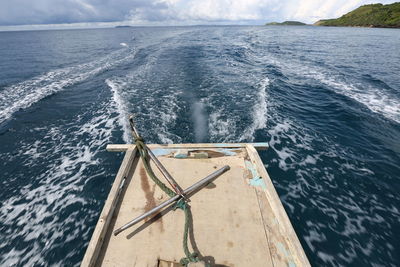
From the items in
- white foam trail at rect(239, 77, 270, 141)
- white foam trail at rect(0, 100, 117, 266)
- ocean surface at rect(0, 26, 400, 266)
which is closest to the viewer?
white foam trail at rect(0, 100, 117, 266)

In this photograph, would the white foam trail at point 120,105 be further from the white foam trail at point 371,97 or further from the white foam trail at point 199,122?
the white foam trail at point 371,97

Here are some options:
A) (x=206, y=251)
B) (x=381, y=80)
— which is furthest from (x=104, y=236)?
(x=381, y=80)

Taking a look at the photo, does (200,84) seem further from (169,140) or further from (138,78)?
(169,140)

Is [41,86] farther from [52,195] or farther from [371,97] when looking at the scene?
[371,97]

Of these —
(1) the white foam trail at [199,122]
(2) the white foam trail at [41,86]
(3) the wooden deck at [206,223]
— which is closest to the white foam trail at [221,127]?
(1) the white foam trail at [199,122]

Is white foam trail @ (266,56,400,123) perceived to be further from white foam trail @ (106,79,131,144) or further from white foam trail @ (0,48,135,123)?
white foam trail @ (0,48,135,123)

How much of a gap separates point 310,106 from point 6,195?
15957mm

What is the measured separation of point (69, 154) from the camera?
8016mm

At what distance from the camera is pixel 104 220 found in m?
3.63

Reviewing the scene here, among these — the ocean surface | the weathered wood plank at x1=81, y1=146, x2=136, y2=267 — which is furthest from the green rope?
the ocean surface

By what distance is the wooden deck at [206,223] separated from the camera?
3.24 metres

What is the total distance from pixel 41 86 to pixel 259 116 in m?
18.6

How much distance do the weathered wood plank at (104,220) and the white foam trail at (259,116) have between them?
18.0 ft

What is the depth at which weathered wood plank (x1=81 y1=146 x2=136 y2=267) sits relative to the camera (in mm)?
3064
